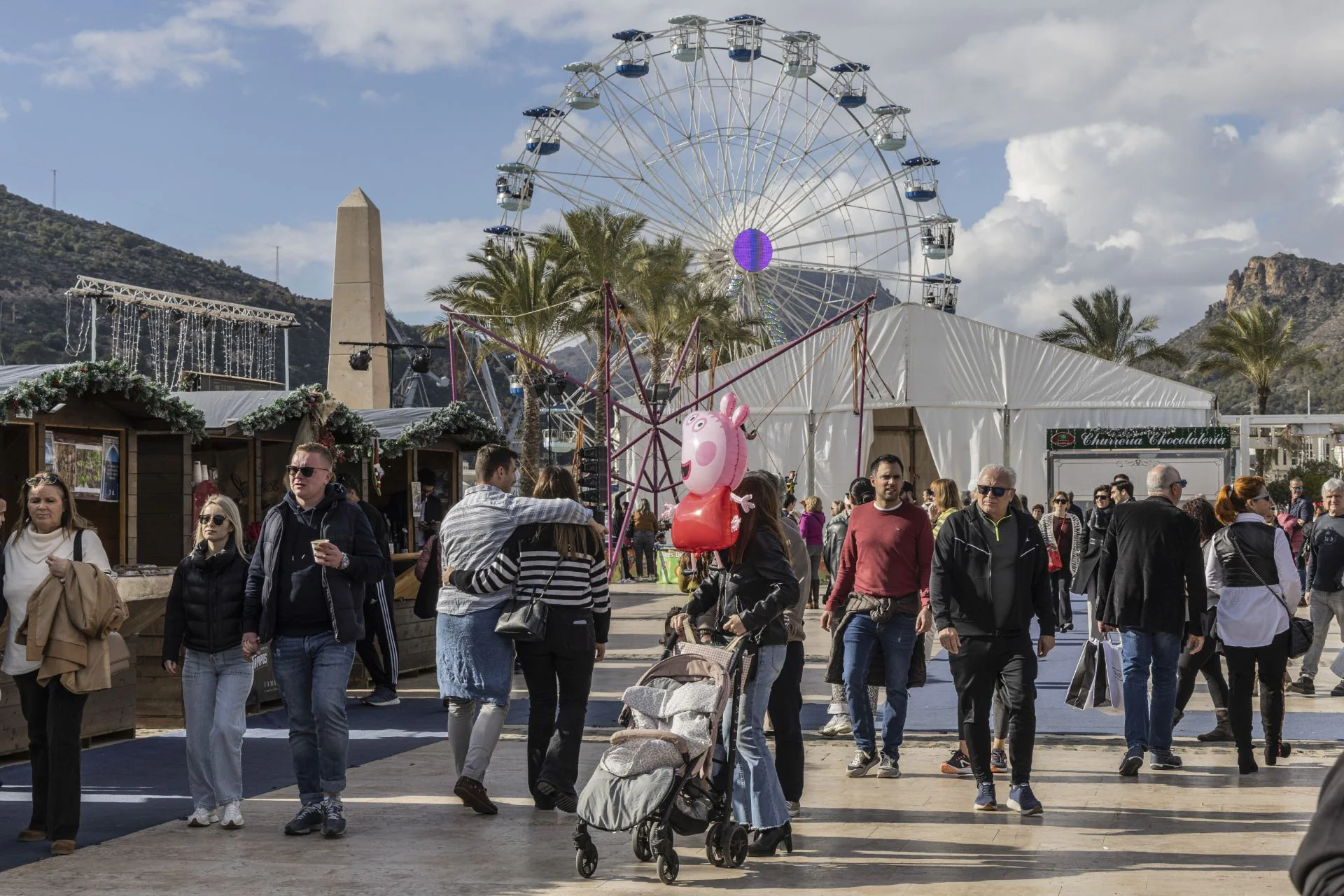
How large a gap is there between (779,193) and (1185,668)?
3557 cm

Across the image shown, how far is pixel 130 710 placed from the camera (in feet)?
31.6

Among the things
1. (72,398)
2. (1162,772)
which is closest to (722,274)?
(72,398)

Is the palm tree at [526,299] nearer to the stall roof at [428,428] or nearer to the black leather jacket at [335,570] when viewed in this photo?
the stall roof at [428,428]

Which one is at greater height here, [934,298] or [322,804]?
[934,298]

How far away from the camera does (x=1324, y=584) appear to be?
11.6 metres

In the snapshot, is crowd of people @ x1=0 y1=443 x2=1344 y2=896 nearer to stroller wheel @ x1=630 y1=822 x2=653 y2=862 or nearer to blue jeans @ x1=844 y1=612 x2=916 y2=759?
blue jeans @ x1=844 y1=612 x2=916 y2=759

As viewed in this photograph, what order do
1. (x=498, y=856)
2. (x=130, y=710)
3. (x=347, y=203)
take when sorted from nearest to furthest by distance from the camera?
1. (x=498, y=856)
2. (x=130, y=710)
3. (x=347, y=203)

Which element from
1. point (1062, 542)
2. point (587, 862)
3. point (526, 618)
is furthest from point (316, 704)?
point (1062, 542)

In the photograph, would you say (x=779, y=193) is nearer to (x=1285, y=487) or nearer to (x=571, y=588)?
(x=1285, y=487)

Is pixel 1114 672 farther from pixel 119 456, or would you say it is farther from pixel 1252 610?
pixel 119 456

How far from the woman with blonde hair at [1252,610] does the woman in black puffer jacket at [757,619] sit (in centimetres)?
312

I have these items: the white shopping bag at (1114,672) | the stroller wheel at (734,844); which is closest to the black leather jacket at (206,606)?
the stroller wheel at (734,844)

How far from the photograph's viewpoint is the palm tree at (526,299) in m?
33.3

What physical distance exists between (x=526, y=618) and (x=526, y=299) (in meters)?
27.0
